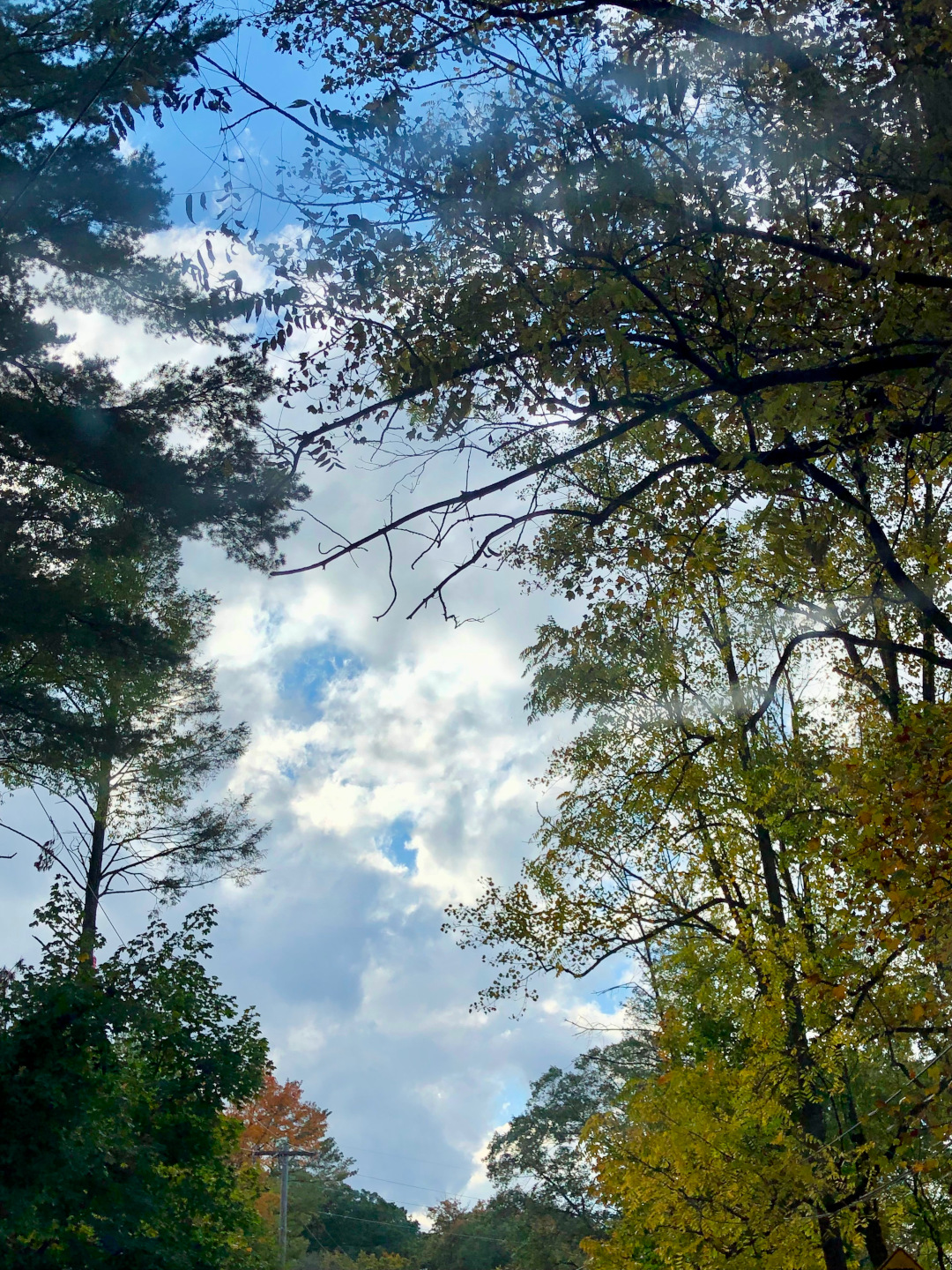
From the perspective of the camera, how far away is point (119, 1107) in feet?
39.4

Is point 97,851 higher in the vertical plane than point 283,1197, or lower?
higher

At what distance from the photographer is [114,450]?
36.8 ft

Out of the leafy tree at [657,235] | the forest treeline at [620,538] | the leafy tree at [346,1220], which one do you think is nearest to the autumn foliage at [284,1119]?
the leafy tree at [346,1220]

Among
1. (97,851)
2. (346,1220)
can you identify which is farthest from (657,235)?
(346,1220)

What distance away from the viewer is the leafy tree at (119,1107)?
10336mm

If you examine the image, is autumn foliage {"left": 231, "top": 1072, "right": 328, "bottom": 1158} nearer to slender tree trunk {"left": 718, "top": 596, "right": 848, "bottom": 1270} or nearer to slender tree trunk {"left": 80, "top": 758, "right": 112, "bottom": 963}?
slender tree trunk {"left": 80, "top": 758, "right": 112, "bottom": 963}

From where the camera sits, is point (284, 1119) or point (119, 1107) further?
point (284, 1119)

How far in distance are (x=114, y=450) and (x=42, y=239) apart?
266 centimetres

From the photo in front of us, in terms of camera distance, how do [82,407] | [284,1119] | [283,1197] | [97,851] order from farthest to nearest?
[284,1119], [283,1197], [97,851], [82,407]

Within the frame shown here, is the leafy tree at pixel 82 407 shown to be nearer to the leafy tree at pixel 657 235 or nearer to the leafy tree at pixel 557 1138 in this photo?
the leafy tree at pixel 657 235

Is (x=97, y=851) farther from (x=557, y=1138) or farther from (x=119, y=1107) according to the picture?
(x=557, y=1138)

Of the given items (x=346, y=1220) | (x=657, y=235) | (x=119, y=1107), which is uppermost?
(x=657, y=235)

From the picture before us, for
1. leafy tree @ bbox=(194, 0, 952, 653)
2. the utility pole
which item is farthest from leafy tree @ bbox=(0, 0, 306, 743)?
the utility pole

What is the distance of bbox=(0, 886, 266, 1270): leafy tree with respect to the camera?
10.3 metres
